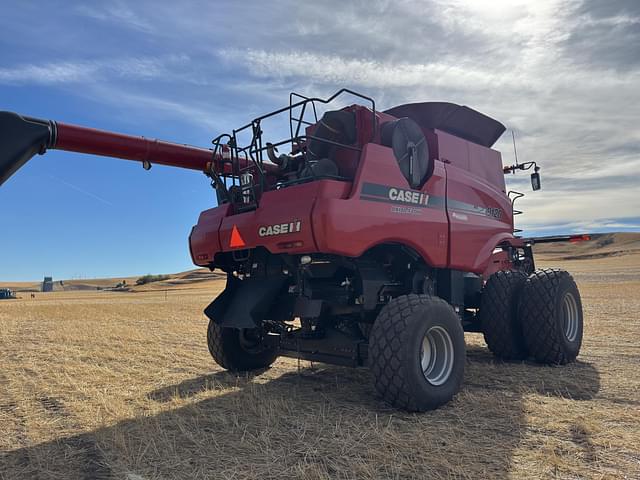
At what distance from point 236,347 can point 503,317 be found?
11.8ft

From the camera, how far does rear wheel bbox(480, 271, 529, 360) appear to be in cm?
697

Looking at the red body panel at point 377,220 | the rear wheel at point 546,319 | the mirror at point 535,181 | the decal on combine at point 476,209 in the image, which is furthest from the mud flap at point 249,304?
the mirror at point 535,181

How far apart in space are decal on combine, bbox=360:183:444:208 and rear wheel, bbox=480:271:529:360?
1.66 metres

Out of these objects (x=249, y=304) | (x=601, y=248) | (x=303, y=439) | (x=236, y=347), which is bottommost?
(x=303, y=439)

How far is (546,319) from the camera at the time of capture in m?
6.79

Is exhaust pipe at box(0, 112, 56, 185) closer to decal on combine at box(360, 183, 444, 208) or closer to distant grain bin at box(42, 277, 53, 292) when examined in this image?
decal on combine at box(360, 183, 444, 208)

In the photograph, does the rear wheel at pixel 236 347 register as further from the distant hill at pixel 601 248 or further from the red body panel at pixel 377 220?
the distant hill at pixel 601 248

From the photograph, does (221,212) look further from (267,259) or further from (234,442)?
(234,442)

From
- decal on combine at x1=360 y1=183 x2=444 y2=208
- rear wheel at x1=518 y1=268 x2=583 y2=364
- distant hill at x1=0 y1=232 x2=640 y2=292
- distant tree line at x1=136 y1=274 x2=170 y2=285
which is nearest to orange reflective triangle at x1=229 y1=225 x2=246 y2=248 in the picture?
decal on combine at x1=360 y1=183 x2=444 y2=208

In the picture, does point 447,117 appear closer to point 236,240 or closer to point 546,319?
point 546,319

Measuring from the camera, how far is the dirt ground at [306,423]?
11.8ft

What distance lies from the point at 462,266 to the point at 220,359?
11.1ft

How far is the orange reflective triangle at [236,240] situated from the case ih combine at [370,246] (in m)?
0.02

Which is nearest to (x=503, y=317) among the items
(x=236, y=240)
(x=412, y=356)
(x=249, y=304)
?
(x=412, y=356)
